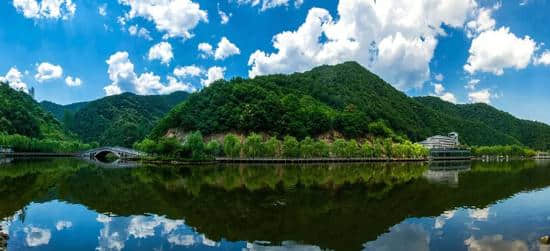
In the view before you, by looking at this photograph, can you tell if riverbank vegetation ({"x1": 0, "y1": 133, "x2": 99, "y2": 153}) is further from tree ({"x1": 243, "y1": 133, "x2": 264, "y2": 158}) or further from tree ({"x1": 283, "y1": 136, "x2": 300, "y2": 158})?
tree ({"x1": 283, "y1": 136, "x2": 300, "y2": 158})

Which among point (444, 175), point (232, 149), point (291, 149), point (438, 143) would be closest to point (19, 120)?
point (232, 149)

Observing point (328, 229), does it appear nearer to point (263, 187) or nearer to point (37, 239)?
point (37, 239)

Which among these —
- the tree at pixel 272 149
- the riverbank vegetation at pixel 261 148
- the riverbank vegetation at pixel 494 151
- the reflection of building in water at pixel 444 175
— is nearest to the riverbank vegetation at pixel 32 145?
the riverbank vegetation at pixel 261 148

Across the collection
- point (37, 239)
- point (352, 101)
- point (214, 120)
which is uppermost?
point (352, 101)

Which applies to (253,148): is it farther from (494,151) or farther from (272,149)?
(494,151)

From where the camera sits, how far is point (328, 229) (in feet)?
76.0

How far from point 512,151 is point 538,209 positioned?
181 m

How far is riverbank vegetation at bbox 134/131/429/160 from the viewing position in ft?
298

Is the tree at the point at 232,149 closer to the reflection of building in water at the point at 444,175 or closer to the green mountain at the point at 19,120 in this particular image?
the reflection of building in water at the point at 444,175

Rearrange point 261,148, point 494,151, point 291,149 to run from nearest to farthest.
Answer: point 261,148 → point 291,149 → point 494,151

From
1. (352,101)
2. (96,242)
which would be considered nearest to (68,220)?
(96,242)

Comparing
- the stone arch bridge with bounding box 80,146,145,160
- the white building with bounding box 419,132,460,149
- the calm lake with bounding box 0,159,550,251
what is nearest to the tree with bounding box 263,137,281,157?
the stone arch bridge with bounding box 80,146,145,160

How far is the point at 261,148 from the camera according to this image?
107312 millimetres

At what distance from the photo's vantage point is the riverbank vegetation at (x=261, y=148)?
90.9m
